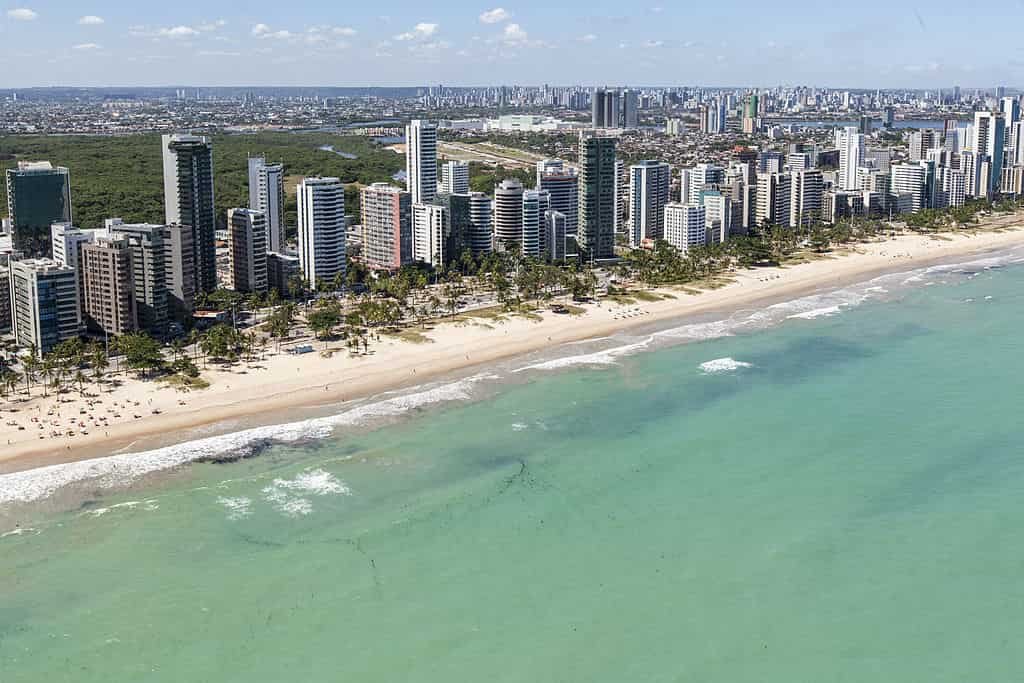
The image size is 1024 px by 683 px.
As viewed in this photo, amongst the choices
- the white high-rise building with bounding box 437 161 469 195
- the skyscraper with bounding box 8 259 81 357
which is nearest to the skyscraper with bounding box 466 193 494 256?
the white high-rise building with bounding box 437 161 469 195

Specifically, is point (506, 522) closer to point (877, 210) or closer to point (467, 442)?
point (467, 442)

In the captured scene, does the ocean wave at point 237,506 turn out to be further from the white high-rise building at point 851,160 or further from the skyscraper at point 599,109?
the skyscraper at point 599,109

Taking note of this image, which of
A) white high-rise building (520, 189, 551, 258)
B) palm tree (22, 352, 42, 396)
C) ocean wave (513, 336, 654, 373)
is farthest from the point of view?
white high-rise building (520, 189, 551, 258)

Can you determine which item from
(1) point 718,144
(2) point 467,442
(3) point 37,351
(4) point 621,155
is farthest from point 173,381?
(1) point 718,144

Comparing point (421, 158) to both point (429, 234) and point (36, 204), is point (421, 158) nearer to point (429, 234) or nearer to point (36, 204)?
point (429, 234)

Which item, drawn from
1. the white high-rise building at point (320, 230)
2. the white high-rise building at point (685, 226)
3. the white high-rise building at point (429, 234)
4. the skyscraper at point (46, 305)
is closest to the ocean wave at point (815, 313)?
the white high-rise building at point (685, 226)

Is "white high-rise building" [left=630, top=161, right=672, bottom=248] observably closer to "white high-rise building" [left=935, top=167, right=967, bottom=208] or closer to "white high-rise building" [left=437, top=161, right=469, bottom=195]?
"white high-rise building" [left=437, top=161, right=469, bottom=195]

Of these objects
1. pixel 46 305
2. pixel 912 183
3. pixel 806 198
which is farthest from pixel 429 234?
pixel 912 183
